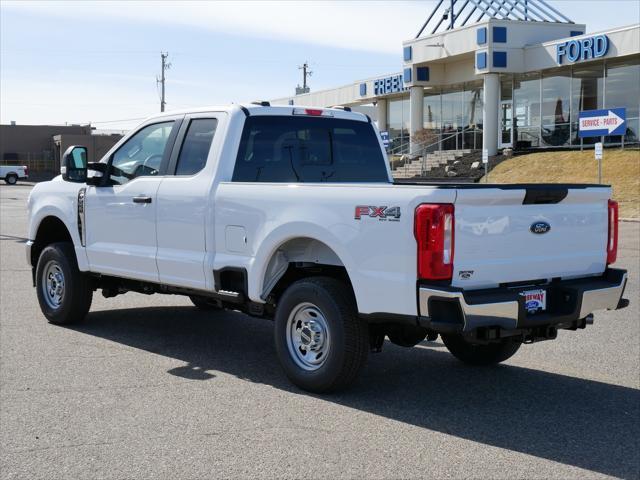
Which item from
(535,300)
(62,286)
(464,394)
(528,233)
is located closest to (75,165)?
(62,286)

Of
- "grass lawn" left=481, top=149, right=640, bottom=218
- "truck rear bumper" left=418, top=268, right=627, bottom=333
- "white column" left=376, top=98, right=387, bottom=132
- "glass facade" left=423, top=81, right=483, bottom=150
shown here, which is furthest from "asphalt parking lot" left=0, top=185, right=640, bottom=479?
"white column" left=376, top=98, right=387, bottom=132

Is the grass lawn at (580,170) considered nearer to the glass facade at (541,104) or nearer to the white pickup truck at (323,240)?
the glass facade at (541,104)

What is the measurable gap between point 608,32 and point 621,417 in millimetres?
34234

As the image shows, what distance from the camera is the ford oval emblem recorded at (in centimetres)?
579

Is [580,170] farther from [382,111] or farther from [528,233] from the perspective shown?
[528,233]

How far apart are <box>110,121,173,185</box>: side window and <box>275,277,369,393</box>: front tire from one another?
2181mm

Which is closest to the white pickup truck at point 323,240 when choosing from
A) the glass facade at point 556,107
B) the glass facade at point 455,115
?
the glass facade at point 556,107

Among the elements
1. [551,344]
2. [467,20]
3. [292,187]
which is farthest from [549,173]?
[292,187]

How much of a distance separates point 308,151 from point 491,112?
36938mm

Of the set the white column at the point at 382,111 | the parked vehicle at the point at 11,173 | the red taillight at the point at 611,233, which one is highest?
the white column at the point at 382,111

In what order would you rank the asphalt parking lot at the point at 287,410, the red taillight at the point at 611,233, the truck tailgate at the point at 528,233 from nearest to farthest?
the asphalt parking lot at the point at 287,410 → the truck tailgate at the point at 528,233 → the red taillight at the point at 611,233

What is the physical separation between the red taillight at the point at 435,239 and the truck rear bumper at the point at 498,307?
0.11 metres

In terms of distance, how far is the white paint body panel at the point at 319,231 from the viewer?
18.1 ft

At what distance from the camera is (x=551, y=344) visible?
8.19 meters
